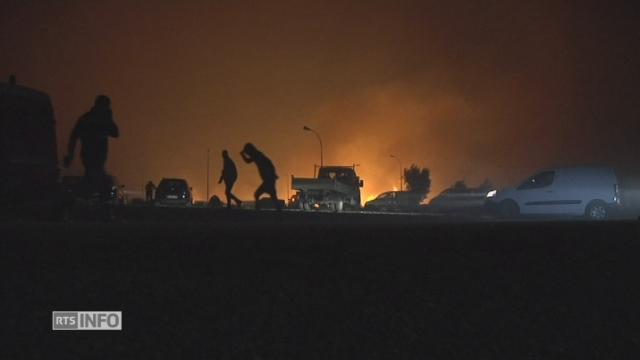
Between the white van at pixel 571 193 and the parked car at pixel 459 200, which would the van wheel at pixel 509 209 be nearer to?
the white van at pixel 571 193

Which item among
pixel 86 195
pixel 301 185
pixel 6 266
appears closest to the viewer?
pixel 6 266

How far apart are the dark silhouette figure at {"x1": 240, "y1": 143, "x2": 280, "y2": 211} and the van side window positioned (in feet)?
45.2

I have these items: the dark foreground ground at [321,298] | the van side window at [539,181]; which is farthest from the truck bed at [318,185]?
the dark foreground ground at [321,298]

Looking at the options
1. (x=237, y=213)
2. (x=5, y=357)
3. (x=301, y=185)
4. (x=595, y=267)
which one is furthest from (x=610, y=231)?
(x=301, y=185)

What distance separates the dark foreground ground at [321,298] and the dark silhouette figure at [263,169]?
11.5 metres

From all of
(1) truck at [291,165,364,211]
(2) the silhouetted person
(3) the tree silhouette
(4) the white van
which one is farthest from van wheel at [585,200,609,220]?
(3) the tree silhouette

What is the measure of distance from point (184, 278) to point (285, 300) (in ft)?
3.94

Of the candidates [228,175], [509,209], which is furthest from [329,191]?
[228,175]

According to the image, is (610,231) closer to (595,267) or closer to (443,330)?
(595,267)

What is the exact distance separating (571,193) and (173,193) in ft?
79.7

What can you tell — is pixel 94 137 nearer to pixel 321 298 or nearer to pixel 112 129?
pixel 112 129

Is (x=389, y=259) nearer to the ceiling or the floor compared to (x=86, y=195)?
nearer to the floor

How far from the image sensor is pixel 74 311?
18.7 ft

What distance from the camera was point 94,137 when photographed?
1486 centimetres
